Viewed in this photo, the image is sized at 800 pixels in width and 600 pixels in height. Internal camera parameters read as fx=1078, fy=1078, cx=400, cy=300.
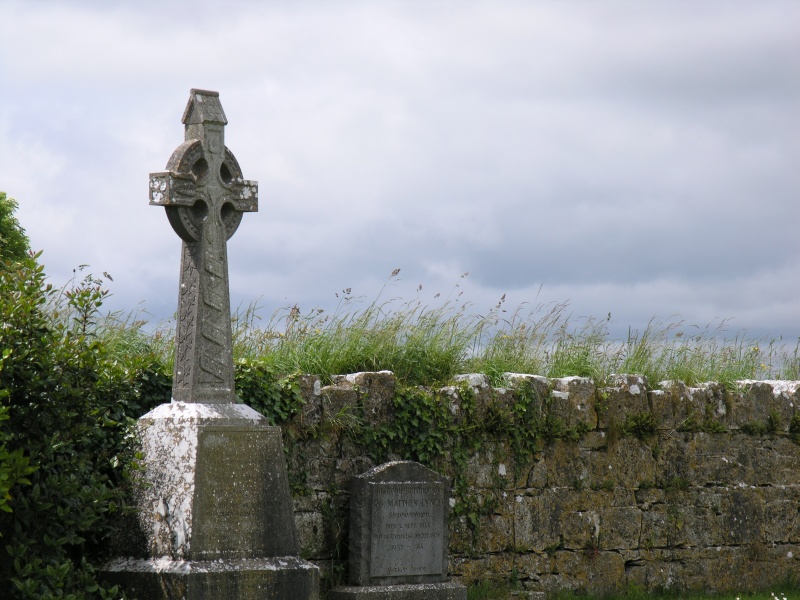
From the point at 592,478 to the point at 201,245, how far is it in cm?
498

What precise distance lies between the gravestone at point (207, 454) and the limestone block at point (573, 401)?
380cm

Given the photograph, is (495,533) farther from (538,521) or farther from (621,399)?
(621,399)

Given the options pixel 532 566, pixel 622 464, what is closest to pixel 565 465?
pixel 622 464

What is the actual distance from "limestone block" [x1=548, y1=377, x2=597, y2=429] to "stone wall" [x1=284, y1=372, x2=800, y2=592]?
0.6 inches

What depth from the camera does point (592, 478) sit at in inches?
405

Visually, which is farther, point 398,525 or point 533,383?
point 533,383

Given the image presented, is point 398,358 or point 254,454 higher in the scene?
point 398,358

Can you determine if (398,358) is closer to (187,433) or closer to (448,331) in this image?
(448,331)

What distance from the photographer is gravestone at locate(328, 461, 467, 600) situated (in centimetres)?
855

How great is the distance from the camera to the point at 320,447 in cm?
868

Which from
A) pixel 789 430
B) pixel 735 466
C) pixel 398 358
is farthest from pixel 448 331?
pixel 789 430

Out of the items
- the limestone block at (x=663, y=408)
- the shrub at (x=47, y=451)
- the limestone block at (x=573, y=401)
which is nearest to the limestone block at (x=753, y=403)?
the limestone block at (x=663, y=408)

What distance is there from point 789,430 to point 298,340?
5.77m

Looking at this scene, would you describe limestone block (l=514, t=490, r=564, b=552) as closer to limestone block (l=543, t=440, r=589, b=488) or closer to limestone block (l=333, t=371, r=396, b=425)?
limestone block (l=543, t=440, r=589, b=488)
